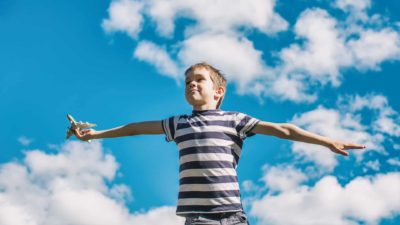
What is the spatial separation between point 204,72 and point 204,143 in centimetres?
111

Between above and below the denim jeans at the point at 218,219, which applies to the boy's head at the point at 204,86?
above

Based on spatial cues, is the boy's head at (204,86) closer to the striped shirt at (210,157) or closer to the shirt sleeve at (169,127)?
the striped shirt at (210,157)

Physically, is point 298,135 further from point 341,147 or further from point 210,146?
point 210,146

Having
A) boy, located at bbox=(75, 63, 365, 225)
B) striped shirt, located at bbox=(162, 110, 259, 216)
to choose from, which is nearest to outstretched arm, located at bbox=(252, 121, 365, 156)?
boy, located at bbox=(75, 63, 365, 225)

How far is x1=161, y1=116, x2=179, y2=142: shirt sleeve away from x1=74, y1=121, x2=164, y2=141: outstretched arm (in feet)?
0.25

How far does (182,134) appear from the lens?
6289 millimetres

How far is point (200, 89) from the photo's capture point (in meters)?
6.61

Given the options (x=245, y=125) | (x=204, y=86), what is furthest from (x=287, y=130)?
(x=204, y=86)

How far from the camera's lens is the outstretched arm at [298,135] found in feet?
19.3

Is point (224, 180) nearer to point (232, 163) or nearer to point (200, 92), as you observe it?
point (232, 163)

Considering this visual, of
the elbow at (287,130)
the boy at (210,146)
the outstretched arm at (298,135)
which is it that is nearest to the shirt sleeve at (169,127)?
the boy at (210,146)

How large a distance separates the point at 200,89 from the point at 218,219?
1.66 m

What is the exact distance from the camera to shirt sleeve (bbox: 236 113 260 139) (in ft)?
20.6

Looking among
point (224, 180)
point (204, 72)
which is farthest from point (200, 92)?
point (224, 180)
